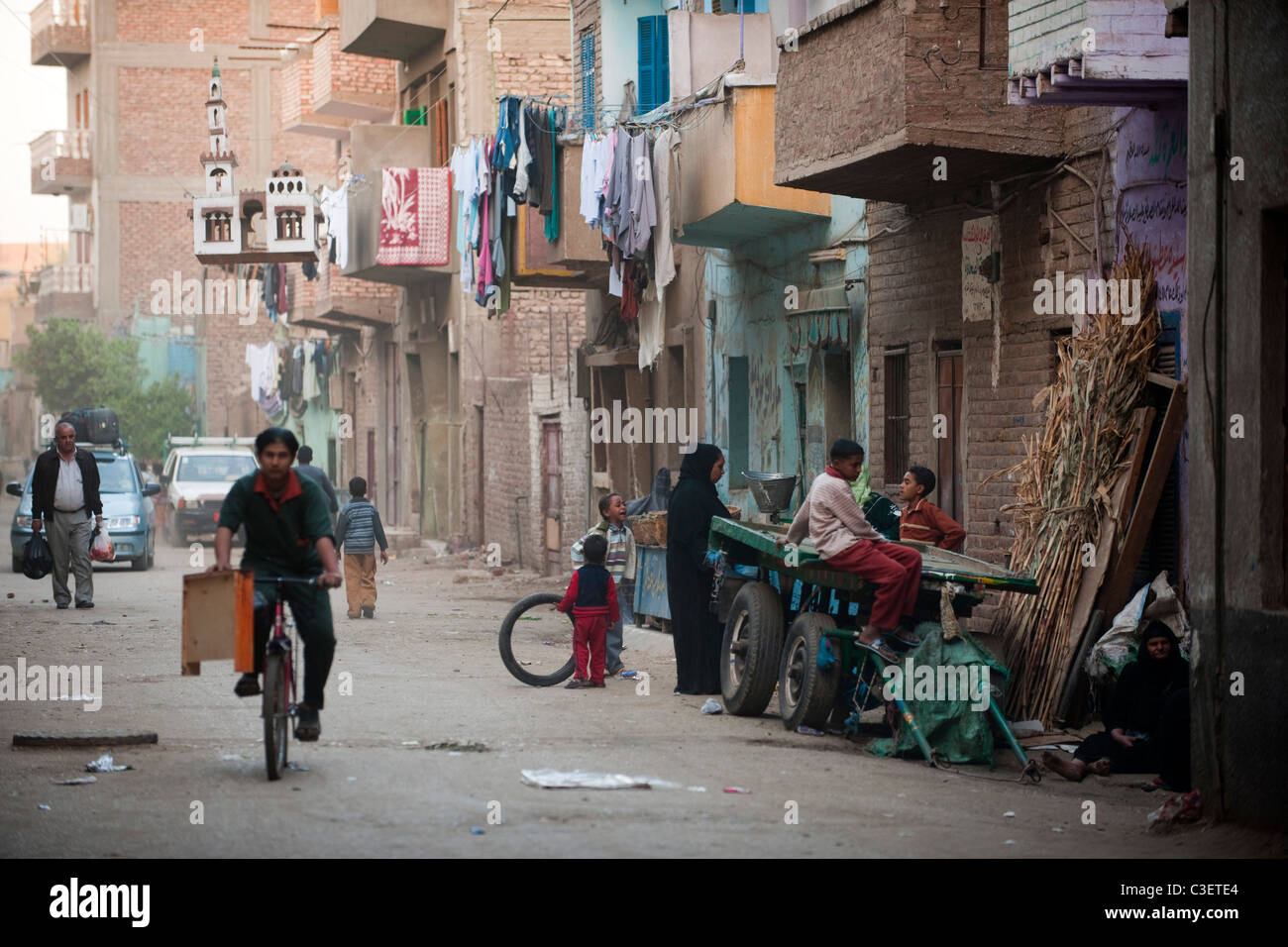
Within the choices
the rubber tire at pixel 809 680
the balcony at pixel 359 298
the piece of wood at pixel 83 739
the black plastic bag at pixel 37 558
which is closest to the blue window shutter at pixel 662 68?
the black plastic bag at pixel 37 558

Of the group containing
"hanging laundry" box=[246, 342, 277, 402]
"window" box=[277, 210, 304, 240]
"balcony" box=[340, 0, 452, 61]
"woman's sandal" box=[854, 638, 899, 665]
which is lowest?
"woman's sandal" box=[854, 638, 899, 665]

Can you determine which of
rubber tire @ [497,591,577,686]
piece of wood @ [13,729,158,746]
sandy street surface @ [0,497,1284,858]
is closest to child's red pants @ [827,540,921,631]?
sandy street surface @ [0,497,1284,858]

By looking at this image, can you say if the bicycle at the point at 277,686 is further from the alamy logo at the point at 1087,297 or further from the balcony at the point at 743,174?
the balcony at the point at 743,174

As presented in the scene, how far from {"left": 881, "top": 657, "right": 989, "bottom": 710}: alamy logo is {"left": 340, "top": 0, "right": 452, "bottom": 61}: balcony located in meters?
23.6

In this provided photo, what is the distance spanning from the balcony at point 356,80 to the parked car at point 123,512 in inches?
470

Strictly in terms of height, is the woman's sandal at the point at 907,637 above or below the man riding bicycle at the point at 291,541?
below

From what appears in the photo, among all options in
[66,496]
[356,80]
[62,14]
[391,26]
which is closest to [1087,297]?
[66,496]

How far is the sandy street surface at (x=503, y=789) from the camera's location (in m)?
7.11

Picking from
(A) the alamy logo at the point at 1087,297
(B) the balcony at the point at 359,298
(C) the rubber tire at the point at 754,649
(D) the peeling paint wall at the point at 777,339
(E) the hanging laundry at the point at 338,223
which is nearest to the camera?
(C) the rubber tire at the point at 754,649

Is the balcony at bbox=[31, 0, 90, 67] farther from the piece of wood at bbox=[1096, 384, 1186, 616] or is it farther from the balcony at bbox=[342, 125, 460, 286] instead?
the piece of wood at bbox=[1096, 384, 1186, 616]

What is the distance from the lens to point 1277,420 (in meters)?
8.10

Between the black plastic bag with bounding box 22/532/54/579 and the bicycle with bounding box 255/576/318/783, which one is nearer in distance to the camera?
the bicycle with bounding box 255/576/318/783

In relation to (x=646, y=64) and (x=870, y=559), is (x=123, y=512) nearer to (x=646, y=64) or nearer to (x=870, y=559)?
(x=646, y=64)

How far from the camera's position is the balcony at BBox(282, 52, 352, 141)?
3909cm
